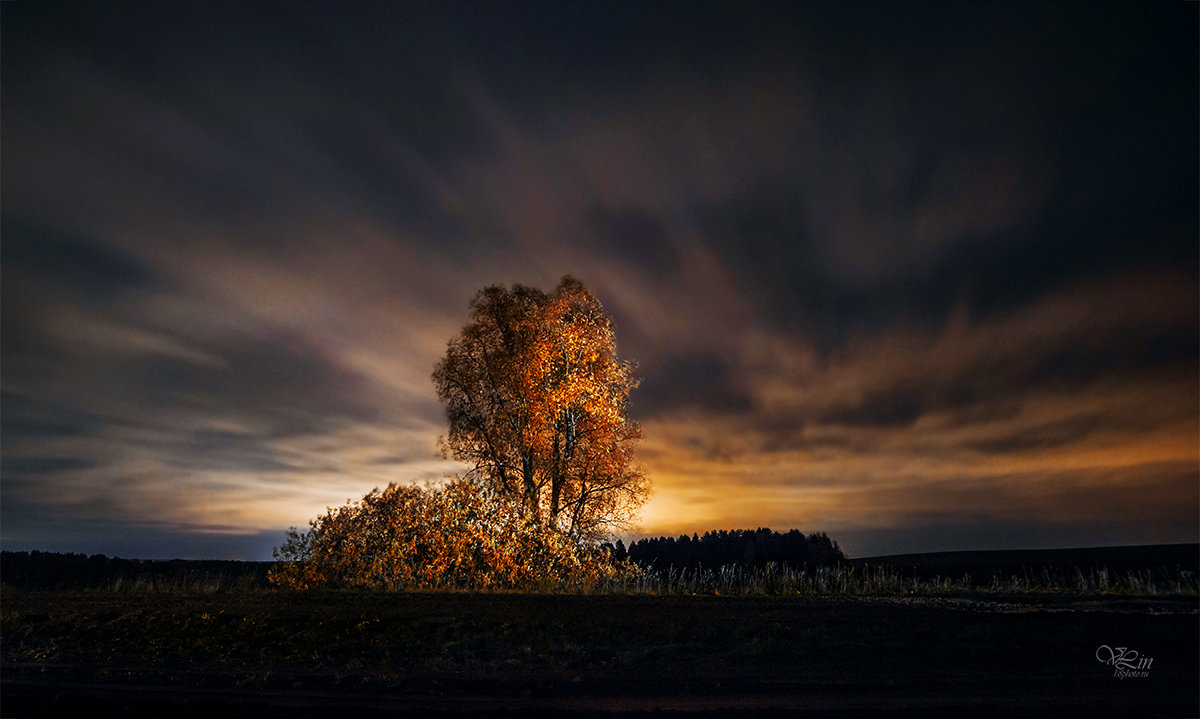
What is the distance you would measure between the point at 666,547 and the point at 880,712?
42970 millimetres

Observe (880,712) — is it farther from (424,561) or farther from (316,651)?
(424,561)

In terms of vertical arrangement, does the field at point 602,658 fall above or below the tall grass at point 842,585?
below

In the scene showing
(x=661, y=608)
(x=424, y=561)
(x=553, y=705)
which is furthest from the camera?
(x=424, y=561)

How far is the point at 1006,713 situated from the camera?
362 inches

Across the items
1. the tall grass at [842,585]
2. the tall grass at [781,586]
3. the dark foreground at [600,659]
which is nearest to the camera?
the dark foreground at [600,659]

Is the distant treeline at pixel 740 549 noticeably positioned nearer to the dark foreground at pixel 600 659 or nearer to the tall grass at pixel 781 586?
the tall grass at pixel 781 586

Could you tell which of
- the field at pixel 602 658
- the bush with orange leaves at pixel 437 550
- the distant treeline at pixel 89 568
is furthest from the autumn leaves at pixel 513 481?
the distant treeline at pixel 89 568

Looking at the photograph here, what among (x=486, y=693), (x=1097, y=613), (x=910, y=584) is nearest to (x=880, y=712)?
(x=486, y=693)

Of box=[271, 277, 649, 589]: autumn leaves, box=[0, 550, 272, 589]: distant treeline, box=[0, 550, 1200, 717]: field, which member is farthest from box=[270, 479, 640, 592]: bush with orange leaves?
box=[0, 550, 272, 589]: distant treeline

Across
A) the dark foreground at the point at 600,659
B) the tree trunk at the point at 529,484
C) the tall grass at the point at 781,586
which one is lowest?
the dark foreground at the point at 600,659

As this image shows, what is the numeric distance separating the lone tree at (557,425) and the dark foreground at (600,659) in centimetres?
932

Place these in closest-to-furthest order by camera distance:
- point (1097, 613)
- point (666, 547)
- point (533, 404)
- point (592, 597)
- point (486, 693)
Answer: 1. point (486, 693)
2. point (1097, 613)
3. point (592, 597)
4. point (533, 404)
5. point (666, 547)

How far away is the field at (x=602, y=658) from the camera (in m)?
10.0

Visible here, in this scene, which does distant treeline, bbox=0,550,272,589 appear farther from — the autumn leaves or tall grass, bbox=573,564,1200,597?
tall grass, bbox=573,564,1200,597
